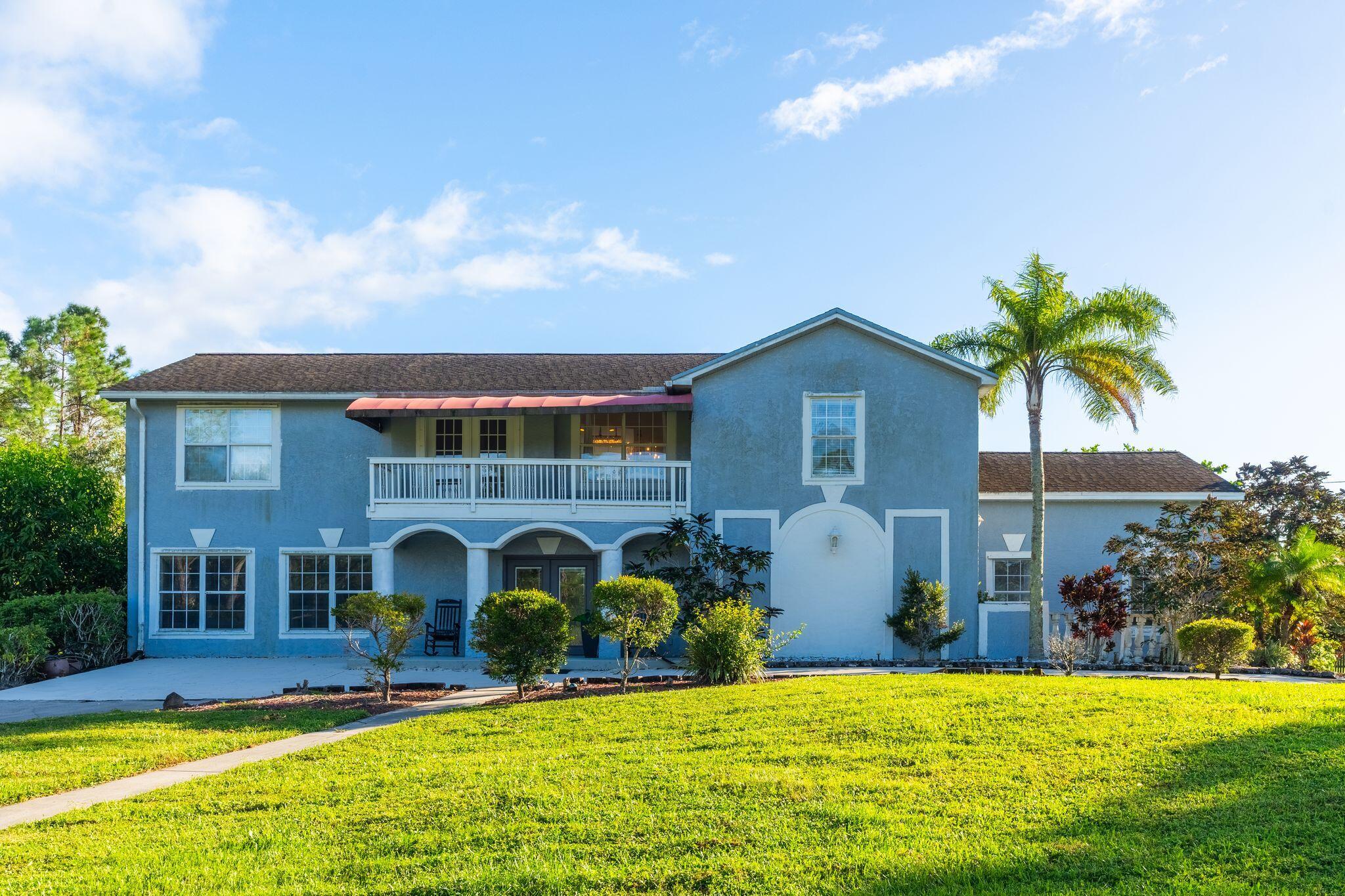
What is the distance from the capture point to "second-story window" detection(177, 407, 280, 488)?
768 inches

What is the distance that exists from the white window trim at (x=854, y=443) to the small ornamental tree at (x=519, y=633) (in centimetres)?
682

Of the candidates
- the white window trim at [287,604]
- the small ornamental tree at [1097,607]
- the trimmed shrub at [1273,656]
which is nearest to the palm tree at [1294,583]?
the trimmed shrub at [1273,656]

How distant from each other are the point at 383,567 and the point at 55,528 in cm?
888

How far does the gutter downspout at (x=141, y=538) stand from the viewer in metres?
19.3

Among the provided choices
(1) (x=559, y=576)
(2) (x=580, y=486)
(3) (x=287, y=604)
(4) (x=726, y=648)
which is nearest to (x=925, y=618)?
(4) (x=726, y=648)

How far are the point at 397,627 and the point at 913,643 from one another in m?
9.98

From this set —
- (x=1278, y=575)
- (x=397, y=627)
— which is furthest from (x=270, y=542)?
(x=1278, y=575)

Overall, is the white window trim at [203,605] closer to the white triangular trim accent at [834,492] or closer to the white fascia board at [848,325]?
the white fascia board at [848,325]

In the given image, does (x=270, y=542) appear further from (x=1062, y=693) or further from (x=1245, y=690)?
(x=1245, y=690)

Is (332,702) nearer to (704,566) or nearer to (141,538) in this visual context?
(704,566)

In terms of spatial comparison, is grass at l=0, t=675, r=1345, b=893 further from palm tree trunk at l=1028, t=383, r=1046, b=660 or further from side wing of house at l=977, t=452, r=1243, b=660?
side wing of house at l=977, t=452, r=1243, b=660

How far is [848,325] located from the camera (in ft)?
59.9

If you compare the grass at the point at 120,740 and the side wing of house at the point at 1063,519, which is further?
the side wing of house at the point at 1063,519

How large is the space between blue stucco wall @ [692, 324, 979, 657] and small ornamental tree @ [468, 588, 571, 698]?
5.52m
